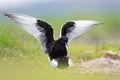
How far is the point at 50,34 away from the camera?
29.1 ft

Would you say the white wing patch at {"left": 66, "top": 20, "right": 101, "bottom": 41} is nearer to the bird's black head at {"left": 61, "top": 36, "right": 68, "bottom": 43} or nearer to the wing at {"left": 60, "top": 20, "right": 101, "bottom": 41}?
the wing at {"left": 60, "top": 20, "right": 101, "bottom": 41}

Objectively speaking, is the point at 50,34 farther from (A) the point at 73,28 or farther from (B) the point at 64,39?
(A) the point at 73,28

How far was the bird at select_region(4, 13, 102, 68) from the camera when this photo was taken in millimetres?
8469

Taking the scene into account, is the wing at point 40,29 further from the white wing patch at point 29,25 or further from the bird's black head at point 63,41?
the bird's black head at point 63,41

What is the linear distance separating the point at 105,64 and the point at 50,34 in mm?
2862

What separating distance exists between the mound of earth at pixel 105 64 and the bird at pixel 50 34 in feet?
4.49

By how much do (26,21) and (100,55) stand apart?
464cm

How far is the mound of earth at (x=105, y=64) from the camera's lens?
10445mm

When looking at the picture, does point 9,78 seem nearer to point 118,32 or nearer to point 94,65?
point 94,65

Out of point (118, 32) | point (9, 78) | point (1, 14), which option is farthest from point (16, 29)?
point (118, 32)

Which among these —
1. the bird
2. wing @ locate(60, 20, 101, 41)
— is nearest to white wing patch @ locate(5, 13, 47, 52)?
the bird

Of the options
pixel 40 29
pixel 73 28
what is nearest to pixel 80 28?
pixel 73 28

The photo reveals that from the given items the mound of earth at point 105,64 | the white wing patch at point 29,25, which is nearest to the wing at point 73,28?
the white wing patch at point 29,25

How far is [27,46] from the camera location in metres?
11.0
